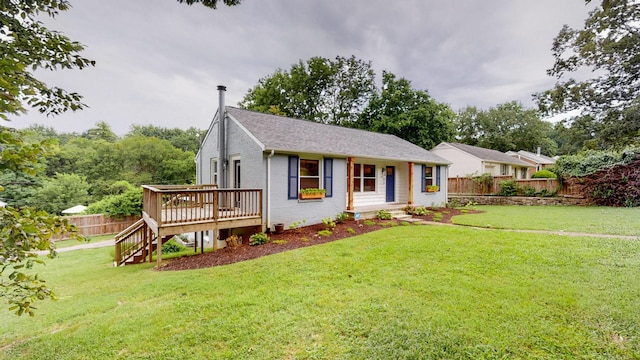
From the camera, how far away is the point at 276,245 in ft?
25.3

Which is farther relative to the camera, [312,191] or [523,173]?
[523,173]

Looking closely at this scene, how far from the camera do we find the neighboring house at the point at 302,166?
9250 mm

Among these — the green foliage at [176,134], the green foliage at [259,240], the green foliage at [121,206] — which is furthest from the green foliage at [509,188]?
the green foliage at [176,134]

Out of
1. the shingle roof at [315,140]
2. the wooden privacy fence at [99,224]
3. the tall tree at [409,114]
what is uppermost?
the tall tree at [409,114]

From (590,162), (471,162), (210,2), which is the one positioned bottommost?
(590,162)

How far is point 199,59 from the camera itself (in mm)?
13102

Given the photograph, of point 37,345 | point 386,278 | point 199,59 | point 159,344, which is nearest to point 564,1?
point 386,278

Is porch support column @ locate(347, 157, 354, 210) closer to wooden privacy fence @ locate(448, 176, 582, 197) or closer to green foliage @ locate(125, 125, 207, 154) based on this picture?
wooden privacy fence @ locate(448, 176, 582, 197)

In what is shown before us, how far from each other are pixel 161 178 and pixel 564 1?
110 ft

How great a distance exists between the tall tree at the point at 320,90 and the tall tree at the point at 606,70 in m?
25.6

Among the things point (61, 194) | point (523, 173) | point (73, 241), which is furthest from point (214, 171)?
point (523, 173)

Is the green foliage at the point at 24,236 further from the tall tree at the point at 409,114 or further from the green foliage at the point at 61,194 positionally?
the green foliage at the point at 61,194

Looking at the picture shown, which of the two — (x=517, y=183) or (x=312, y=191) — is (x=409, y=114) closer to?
(x=517, y=183)

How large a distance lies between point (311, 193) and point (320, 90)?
77.3ft
